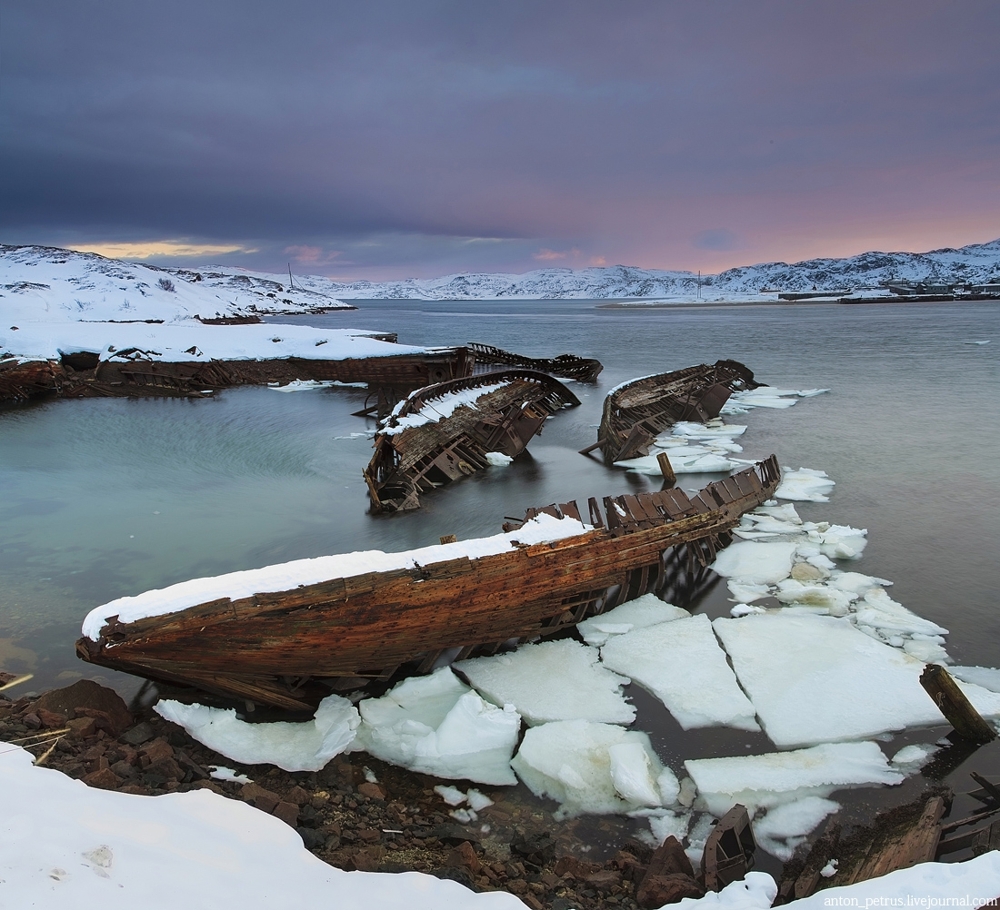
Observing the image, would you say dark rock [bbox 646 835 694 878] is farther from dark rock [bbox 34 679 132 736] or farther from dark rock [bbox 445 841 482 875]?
dark rock [bbox 34 679 132 736]

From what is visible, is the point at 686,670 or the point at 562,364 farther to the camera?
the point at 562,364

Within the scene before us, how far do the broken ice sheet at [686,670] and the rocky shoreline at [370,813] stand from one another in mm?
2422

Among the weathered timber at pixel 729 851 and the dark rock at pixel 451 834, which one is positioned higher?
the weathered timber at pixel 729 851

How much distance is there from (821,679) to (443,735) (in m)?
5.04

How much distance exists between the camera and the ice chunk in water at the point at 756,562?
447 inches

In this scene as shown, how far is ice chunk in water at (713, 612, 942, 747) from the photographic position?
7.35m

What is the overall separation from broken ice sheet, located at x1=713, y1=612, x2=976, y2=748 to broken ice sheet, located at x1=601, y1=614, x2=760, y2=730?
0.22 m

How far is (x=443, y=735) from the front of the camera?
6.96 m

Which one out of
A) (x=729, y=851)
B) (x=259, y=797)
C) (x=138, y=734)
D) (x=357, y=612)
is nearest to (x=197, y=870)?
(x=259, y=797)

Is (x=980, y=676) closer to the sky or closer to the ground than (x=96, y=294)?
closer to the ground

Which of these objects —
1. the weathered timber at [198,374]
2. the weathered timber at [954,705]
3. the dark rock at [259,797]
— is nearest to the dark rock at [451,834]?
the dark rock at [259,797]

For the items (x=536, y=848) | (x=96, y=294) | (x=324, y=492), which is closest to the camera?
(x=536, y=848)

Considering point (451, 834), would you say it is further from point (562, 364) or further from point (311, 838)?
point (562, 364)

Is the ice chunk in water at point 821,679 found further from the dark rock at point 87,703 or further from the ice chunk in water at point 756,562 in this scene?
the dark rock at point 87,703
